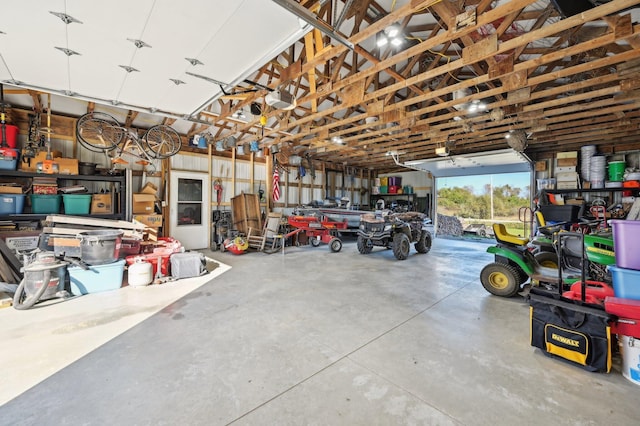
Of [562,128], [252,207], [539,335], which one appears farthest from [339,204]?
[539,335]

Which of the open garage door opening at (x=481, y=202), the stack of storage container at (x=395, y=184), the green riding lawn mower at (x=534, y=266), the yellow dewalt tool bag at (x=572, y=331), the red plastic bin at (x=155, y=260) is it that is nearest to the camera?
the yellow dewalt tool bag at (x=572, y=331)

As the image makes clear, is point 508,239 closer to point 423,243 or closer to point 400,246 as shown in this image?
point 400,246

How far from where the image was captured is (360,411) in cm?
159

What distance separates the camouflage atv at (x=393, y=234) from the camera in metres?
6.22

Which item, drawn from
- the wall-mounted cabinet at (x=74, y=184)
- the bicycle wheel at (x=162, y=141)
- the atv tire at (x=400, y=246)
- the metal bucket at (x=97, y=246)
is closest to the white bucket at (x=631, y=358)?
the atv tire at (x=400, y=246)

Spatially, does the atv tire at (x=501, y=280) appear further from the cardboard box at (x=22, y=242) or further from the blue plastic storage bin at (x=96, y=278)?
the cardboard box at (x=22, y=242)

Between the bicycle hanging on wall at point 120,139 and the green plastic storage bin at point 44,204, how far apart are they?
1.16 metres

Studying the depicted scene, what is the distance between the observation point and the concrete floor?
157cm

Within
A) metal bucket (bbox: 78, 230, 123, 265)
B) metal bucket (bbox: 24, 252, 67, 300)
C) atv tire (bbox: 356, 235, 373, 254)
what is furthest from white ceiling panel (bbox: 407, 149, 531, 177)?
metal bucket (bbox: 24, 252, 67, 300)

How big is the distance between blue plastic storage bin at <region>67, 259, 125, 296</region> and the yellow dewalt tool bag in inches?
206

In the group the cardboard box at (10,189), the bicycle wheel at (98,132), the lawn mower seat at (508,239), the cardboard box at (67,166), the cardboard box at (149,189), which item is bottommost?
the lawn mower seat at (508,239)

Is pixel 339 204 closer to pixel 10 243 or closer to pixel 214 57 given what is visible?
pixel 214 57

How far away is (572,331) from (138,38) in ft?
15.2

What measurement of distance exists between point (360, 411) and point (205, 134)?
7403 millimetres
